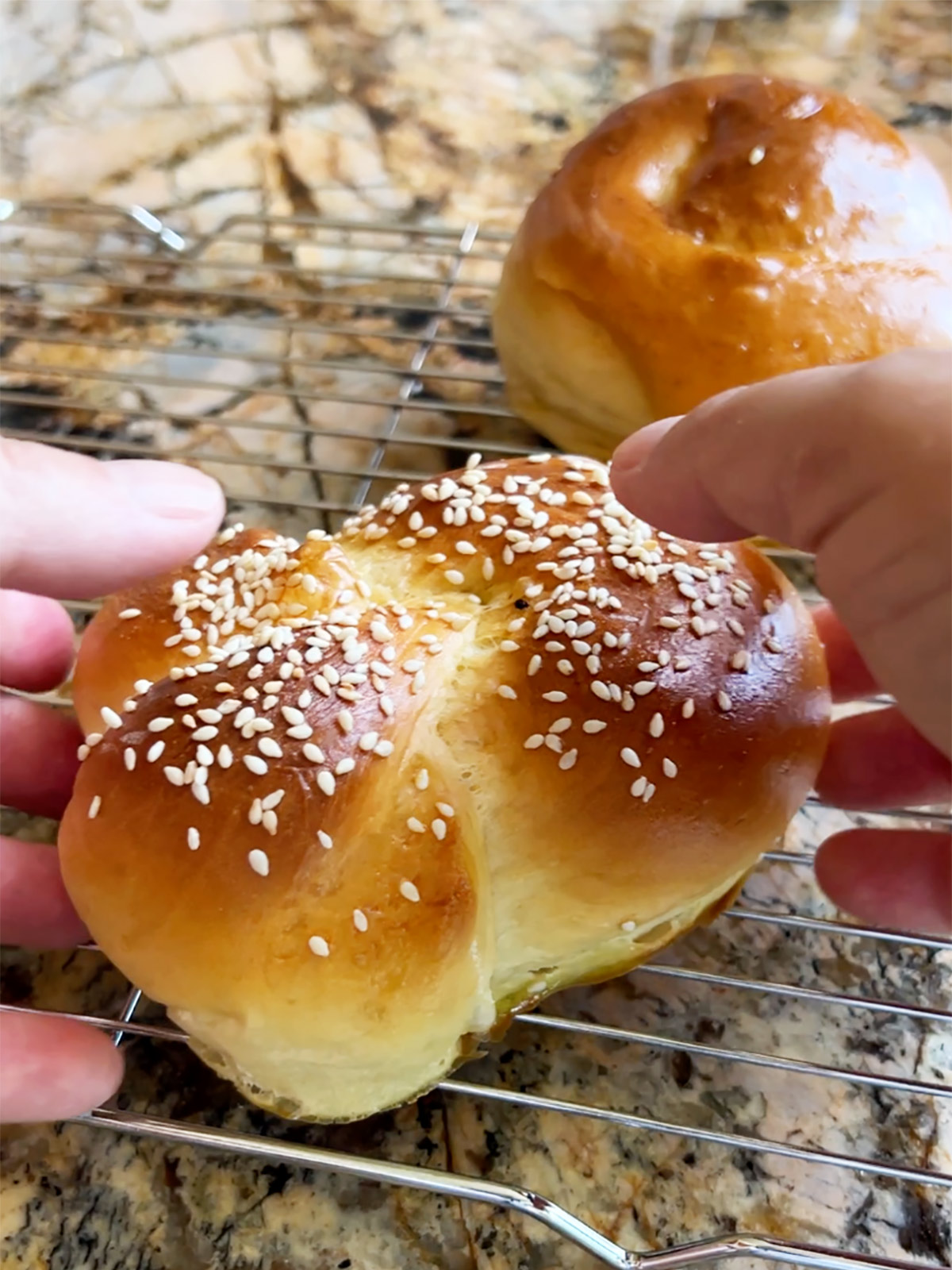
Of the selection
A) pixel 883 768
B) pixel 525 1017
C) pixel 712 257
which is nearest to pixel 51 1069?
pixel 525 1017

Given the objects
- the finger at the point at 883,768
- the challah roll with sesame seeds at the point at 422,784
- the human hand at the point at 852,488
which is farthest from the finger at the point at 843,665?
the human hand at the point at 852,488

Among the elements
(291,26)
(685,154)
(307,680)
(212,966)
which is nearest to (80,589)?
(307,680)

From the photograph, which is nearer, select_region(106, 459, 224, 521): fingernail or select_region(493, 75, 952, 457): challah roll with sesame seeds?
select_region(106, 459, 224, 521): fingernail

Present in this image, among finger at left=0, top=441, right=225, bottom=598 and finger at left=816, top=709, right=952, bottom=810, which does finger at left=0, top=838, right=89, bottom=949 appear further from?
finger at left=816, top=709, right=952, bottom=810

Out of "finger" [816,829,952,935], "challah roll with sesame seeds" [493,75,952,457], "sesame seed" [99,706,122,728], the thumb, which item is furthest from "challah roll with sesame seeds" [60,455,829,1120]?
"challah roll with sesame seeds" [493,75,952,457]

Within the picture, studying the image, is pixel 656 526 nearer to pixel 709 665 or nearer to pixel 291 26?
pixel 709 665

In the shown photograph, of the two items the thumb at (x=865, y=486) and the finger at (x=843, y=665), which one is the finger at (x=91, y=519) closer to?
the thumb at (x=865, y=486)
